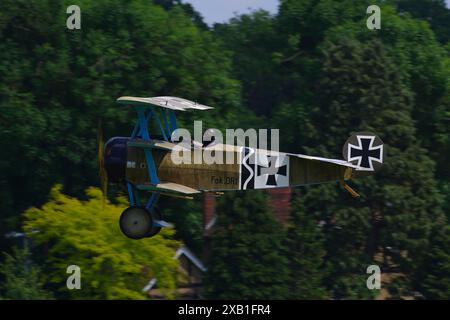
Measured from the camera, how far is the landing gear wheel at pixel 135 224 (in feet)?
78.9

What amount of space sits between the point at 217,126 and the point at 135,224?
76.6 feet

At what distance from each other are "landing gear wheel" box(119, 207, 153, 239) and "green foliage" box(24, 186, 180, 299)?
15.5 metres

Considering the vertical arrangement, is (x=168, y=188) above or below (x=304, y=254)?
above

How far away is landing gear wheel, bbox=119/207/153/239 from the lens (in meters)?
24.0

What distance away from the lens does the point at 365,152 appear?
960 inches

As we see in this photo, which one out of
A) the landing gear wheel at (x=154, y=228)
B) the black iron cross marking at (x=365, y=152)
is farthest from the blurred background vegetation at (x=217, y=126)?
the black iron cross marking at (x=365, y=152)

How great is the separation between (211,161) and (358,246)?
24205 mm

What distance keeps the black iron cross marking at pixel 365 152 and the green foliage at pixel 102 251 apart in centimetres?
1660

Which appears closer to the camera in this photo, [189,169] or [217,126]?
[189,169]

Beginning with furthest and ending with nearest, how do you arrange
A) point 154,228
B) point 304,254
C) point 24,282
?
point 304,254 → point 24,282 → point 154,228

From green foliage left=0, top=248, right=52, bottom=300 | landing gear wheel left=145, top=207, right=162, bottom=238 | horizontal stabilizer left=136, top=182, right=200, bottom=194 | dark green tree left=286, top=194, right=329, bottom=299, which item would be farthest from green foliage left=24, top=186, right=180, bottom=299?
horizontal stabilizer left=136, top=182, right=200, bottom=194

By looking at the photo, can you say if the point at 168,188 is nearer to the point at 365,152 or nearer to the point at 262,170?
the point at 262,170

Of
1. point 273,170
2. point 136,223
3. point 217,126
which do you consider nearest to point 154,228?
point 136,223

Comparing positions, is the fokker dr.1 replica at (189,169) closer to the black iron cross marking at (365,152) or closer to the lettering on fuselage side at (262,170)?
the lettering on fuselage side at (262,170)
